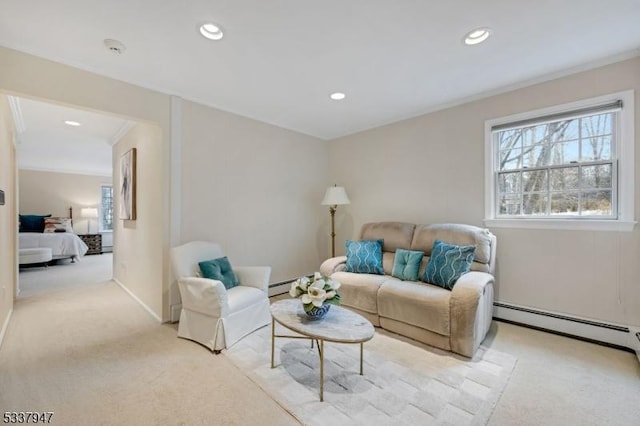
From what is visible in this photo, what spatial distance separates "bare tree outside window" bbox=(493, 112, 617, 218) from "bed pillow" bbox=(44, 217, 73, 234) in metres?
9.46

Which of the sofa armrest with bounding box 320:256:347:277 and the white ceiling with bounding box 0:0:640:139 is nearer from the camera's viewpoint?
the white ceiling with bounding box 0:0:640:139

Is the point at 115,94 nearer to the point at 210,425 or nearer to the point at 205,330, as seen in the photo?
the point at 205,330

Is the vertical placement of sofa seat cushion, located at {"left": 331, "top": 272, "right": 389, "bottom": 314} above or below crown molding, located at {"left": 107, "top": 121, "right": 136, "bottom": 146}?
below

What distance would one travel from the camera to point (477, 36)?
208 cm

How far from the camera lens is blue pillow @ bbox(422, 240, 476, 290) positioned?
2639mm

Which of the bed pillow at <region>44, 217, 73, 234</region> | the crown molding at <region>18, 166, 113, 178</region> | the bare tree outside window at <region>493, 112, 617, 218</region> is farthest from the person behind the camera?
the crown molding at <region>18, 166, 113, 178</region>

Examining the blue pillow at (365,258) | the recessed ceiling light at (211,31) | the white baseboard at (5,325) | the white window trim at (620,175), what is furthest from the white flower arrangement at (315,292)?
the white baseboard at (5,325)

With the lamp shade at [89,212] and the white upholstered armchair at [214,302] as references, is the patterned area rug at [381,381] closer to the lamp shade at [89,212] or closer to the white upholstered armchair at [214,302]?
the white upholstered armchair at [214,302]

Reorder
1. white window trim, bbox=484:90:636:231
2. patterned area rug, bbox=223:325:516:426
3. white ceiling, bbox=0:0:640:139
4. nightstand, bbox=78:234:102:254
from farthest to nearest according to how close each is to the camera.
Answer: nightstand, bbox=78:234:102:254 → white window trim, bbox=484:90:636:231 → white ceiling, bbox=0:0:640:139 → patterned area rug, bbox=223:325:516:426

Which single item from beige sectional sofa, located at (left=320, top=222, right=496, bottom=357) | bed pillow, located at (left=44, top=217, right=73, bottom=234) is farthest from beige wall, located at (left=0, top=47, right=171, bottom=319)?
bed pillow, located at (left=44, top=217, right=73, bottom=234)

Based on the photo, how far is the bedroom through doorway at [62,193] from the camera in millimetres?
3808

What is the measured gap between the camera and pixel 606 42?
218 centimetres

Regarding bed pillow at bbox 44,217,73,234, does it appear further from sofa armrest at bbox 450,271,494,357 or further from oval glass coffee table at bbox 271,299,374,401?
sofa armrest at bbox 450,271,494,357

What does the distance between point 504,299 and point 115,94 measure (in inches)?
177
